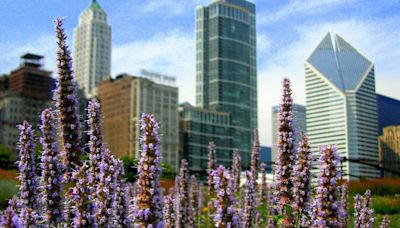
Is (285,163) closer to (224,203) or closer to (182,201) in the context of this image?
(224,203)

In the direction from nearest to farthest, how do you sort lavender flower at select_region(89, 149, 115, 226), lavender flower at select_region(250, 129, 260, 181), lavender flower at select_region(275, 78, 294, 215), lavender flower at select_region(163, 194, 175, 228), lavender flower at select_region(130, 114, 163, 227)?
lavender flower at select_region(130, 114, 163, 227), lavender flower at select_region(89, 149, 115, 226), lavender flower at select_region(275, 78, 294, 215), lavender flower at select_region(163, 194, 175, 228), lavender flower at select_region(250, 129, 260, 181)

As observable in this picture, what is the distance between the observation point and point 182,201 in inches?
576

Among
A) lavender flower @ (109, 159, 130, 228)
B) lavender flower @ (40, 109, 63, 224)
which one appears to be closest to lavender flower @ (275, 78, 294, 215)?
lavender flower @ (109, 159, 130, 228)

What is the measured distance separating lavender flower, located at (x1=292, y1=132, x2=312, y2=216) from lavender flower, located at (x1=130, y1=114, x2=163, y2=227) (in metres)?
3.43

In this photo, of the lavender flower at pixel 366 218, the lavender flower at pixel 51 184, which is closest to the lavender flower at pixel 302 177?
the lavender flower at pixel 366 218

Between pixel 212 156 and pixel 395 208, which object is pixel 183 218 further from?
pixel 395 208

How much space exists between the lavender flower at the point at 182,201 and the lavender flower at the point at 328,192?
578cm

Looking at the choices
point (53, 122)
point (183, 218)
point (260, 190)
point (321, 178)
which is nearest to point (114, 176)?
point (53, 122)

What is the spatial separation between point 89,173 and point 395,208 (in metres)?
17.3

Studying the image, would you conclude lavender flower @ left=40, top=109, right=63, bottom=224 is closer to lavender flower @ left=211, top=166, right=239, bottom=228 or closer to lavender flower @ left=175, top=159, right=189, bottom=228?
lavender flower @ left=211, top=166, right=239, bottom=228

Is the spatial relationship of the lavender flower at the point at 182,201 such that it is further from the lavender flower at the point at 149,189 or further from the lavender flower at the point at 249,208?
the lavender flower at the point at 149,189

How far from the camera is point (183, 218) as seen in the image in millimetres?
14195

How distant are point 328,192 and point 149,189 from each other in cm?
283

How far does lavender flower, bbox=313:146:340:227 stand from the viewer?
816 centimetres
